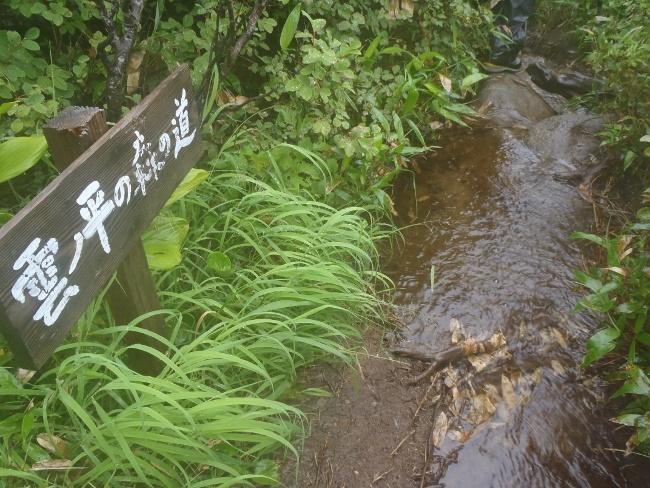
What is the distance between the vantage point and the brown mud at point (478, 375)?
206 cm

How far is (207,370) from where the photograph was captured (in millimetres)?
1936

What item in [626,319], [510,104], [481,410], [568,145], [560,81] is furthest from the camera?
[560,81]

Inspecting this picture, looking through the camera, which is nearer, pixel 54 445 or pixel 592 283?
pixel 54 445

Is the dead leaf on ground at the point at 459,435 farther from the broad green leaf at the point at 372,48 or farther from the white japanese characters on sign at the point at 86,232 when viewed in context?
the broad green leaf at the point at 372,48

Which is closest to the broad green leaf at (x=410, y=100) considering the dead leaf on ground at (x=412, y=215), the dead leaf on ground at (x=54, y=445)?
the dead leaf on ground at (x=412, y=215)

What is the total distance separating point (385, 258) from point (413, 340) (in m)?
0.65

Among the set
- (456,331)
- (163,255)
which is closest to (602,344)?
(456,331)

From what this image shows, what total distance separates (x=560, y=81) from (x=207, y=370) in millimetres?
4969

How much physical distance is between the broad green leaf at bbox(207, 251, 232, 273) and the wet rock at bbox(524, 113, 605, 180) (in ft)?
9.08

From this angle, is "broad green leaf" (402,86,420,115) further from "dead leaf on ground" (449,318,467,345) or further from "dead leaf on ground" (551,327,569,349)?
"dead leaf on ground" (551,327,569,349)

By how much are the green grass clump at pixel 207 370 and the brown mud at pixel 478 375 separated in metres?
0.21

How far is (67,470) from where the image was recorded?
1559mm

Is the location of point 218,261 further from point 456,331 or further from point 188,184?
point 456,331

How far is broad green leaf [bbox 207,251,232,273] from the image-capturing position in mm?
2139
